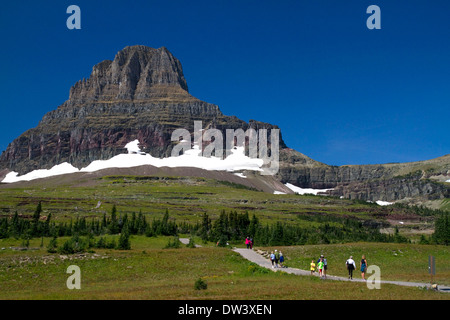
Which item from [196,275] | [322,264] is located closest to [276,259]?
[322,264]

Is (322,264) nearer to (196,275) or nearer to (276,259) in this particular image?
(276,259)

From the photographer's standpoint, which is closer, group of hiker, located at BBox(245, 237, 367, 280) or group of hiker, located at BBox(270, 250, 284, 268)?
group of hiker, located at BBox(245, 237, 367, 280)

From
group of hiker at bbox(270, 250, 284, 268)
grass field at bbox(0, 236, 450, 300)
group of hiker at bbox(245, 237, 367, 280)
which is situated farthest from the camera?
group of hiker at bbox(270, 250, 284, 268)

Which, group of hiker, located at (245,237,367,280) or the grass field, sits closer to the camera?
the grass field

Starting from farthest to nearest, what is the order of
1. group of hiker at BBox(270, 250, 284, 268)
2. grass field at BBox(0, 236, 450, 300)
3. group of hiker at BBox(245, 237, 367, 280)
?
group of hiker at BBox(270, 250, 284, 268), group of hiker at BBox(245, 237, 367, 280), grass field at BBox(0, 236, 450, 300)

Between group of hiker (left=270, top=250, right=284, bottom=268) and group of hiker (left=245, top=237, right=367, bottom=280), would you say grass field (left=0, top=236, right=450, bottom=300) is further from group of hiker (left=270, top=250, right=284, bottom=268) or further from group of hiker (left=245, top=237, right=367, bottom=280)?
group of hiker (left=270, top=250, right=284, bottom=268)

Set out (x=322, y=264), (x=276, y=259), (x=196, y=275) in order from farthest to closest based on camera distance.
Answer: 1. (x=276, y=259)
2. (x=196, y=275)
3. (x=322, y=264)

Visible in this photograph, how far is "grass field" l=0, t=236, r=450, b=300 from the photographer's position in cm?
2480

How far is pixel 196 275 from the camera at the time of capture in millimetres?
38438

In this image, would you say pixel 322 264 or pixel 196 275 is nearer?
pixel 322 264

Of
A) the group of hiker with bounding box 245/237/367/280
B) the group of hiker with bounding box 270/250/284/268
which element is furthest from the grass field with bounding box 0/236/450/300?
the group of hiker with bounding box 270/250/284/268

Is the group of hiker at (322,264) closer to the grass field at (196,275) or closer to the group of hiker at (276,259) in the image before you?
the group of hiker at (276,259)
